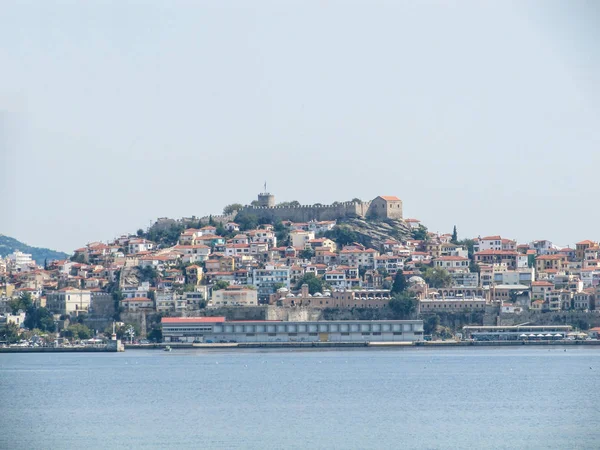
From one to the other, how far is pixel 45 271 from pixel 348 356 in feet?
80.3

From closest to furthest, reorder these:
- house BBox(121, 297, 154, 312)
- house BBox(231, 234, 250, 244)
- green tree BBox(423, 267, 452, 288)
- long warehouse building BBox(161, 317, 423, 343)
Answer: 1. long warehouse building BBox(161, 317, 423, 343)
2. house BBox(121, 297, 154, 312)
3. green tree BBox(423, 267, 452, 288)
4. house BBox(231, 234, 250, 244)

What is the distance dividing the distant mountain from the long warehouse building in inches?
3191

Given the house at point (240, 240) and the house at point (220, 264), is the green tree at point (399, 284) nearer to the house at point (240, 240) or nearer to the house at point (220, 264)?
the house at point (220, 264)

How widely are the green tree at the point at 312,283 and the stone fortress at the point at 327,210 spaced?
869 centimetres

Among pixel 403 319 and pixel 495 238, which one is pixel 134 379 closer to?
pixel 403 319

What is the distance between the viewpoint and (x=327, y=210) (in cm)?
7650

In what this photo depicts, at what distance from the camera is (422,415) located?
30.5 meters

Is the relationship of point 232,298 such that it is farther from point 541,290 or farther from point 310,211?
point 310,211

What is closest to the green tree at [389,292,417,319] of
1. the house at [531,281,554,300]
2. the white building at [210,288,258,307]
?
the house at [531,281,554,300]

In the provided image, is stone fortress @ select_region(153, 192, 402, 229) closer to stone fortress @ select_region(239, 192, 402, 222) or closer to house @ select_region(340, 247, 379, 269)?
stone fortress @ select_region(239, 192, 402, 222)

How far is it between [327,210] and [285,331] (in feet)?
51.3

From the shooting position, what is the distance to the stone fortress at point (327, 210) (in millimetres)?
74812

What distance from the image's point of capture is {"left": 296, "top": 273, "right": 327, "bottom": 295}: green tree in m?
65.8

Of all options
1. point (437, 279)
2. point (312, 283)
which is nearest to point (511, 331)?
point (437, 279)
